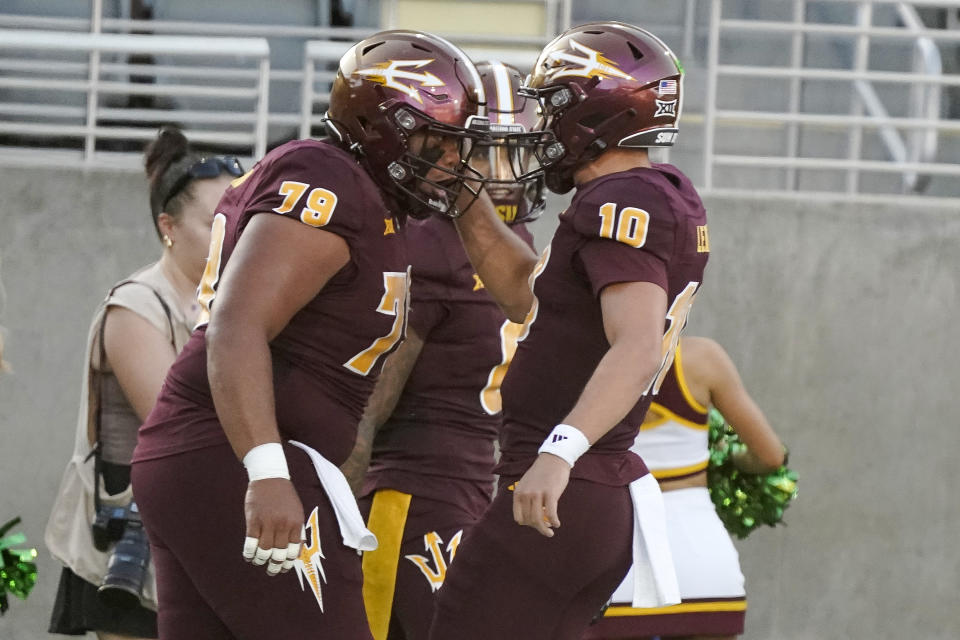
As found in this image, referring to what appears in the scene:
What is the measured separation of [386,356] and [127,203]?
3678 mm

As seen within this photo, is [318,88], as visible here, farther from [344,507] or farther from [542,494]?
[542,494]

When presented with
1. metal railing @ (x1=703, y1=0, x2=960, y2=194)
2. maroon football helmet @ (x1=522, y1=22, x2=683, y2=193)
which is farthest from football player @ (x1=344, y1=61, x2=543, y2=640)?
metal railing @ (x1=703, y1=0, x2=960, y2=194)

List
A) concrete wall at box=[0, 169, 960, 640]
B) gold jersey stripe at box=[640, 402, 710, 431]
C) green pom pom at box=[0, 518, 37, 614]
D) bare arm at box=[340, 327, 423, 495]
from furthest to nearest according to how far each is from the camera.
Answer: concrete wall at box=[0, 169, 960, 640], gold jersey stripe at box=[640, 402, 710, 431], green pom pom at box=[0, 518, 37, 614], bare arm at box=[340, 327, 423, 495]

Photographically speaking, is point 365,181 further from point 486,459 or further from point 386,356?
point 486,459

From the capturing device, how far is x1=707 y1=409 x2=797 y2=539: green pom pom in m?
5.52

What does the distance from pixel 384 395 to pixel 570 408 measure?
40.2 inches

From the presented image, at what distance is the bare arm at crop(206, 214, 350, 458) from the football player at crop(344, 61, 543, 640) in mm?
1157

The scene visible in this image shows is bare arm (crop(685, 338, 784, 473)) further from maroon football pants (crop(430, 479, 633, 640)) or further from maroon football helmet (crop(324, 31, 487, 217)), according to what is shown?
maroon football helmet (crop(324, 31, 487, 217))

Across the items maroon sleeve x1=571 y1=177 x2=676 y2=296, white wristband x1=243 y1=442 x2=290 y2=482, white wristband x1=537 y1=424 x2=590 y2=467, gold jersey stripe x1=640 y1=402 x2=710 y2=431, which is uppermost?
maroon sleeve x1=571 y1=177 x2=676 y2=296

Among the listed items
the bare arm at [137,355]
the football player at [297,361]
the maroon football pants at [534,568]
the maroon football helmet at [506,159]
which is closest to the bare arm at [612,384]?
the maroon football pants at [534,568]

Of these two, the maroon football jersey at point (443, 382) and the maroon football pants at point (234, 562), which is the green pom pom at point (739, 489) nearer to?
the maroon football jersey at point (443, 382)

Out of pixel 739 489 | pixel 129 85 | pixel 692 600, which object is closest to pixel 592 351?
pixel 692 600

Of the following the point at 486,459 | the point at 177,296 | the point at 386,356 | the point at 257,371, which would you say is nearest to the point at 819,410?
the point at 486,459

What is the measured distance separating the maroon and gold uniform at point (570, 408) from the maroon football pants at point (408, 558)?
78cm
